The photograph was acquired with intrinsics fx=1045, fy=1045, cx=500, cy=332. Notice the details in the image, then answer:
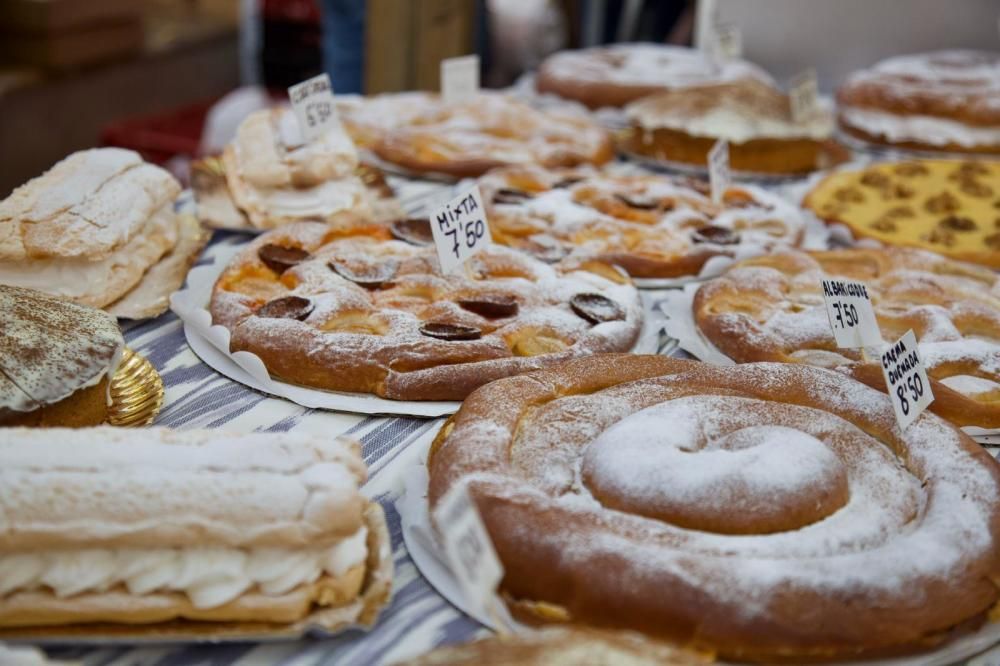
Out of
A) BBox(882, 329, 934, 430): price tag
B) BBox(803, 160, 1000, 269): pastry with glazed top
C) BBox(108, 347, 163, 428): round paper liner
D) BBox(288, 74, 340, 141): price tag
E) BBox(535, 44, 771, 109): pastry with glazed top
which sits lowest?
BBox(108, 347, 163, 428): round paper liner

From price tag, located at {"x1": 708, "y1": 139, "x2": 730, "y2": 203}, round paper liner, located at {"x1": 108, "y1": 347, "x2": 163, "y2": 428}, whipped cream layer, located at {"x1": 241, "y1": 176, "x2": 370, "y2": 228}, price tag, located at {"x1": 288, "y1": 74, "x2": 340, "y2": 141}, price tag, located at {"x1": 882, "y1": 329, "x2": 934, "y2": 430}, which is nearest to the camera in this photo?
price tag, located at {"x1": 882, "y1": 329, "x2": 934, "y2": 430}

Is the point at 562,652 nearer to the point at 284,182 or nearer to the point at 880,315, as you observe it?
the point at 880,315

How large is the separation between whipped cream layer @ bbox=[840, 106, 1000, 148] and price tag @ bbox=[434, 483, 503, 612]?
3702 mm

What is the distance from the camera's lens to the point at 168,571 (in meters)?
1.51

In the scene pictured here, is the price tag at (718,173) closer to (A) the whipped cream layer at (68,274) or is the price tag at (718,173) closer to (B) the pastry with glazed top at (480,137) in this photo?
(B) the pastry with glazed top at (480,137)

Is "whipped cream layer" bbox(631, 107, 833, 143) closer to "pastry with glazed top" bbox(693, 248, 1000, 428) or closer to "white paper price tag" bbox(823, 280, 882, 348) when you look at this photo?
"pastry with glazed top" bbox(693, 248, 1000, 428)

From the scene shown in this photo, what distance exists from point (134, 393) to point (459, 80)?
255 cm

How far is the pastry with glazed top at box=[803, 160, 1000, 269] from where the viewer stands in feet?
10.8

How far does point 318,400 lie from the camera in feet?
7.32

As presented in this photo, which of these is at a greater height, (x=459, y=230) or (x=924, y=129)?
(x=459, y=230)

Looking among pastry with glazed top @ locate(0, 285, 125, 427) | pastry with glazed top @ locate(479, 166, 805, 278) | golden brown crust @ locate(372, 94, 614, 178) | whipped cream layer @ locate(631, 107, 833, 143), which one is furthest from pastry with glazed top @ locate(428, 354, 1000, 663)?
whipped cream layer @ locate(631, 107, 833, 143)

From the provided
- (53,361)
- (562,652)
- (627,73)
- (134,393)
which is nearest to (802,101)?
(627,73)

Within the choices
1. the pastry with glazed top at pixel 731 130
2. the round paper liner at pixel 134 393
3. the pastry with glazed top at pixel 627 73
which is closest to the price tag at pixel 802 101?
the pastry with glazed top at pixel 731 130

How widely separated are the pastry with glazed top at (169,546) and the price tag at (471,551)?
0.57 ft
